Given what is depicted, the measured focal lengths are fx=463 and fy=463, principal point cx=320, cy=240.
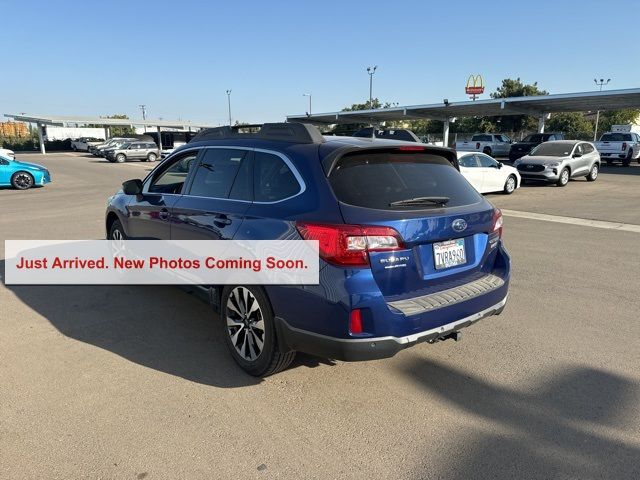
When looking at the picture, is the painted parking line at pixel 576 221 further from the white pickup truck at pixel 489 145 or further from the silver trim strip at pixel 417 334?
the white pickup truck at pixel 489 145

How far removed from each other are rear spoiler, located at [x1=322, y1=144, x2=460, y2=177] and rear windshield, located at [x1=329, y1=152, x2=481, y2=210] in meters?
0.03

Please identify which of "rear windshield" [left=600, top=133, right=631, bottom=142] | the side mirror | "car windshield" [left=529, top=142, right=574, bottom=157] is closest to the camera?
the side mirror

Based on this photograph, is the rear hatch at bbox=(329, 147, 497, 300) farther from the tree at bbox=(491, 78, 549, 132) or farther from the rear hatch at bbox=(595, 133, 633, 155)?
the tree at bbox=(491, 78, 549, 132)

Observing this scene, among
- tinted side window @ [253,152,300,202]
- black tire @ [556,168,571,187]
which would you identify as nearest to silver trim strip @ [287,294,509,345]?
tinted side window @ [253,152,300,202]

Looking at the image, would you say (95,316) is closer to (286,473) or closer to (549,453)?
(286,473)

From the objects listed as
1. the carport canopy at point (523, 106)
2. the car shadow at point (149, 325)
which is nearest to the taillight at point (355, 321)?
the car shadow at point (149, 325)

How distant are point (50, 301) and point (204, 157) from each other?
246cm

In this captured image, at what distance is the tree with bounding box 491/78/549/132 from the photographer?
A: 5484 cm

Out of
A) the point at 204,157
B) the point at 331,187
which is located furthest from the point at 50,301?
the point at 331,187

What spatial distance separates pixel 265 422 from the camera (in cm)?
292

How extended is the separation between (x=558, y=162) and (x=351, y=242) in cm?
1638

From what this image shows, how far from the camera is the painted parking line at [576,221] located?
30.7 ft

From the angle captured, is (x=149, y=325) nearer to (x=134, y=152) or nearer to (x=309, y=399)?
(x=309, y=399)

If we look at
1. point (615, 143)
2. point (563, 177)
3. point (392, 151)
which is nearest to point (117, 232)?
point (392, 151)
